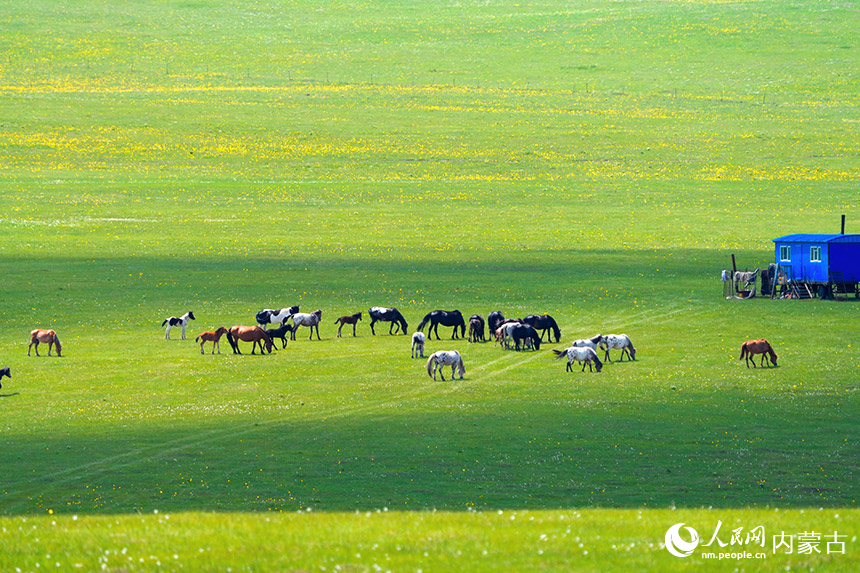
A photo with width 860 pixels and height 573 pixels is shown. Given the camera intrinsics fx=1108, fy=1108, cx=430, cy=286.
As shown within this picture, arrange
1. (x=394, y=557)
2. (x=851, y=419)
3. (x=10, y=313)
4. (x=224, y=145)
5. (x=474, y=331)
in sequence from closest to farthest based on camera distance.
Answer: (x=394, y=557), (x=851, y=419), (x=474, y=331), (x=10, y=313), (x=224, y=145)

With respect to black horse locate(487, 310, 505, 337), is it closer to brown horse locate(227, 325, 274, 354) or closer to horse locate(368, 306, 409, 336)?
horse locate(368, 306, 409, 336)

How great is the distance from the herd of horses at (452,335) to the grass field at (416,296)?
2.41 feet

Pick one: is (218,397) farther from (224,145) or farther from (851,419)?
(224,145)

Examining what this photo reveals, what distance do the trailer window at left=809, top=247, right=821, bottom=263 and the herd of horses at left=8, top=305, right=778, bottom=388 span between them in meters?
14.5

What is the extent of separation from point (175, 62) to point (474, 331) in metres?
116

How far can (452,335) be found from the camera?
42750 millimetres

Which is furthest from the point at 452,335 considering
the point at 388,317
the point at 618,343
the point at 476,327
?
the point at 618,343

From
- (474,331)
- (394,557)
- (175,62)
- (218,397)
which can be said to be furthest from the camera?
(175,62)

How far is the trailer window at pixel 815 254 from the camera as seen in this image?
50531mm

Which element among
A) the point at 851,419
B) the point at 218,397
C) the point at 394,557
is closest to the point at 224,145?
the point at 218,397

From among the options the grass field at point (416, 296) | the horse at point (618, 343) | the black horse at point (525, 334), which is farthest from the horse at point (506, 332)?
the horse at point (618, 343)

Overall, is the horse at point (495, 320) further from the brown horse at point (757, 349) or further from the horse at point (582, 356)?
the brown horse at point (757, 349)

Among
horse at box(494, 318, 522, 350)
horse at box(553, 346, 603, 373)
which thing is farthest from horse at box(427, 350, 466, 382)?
horse at box(494, 318, 522, 350)

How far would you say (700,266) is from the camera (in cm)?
5812
